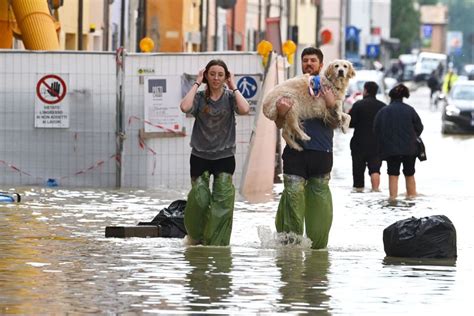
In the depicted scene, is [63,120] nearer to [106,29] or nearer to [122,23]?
[106,29]

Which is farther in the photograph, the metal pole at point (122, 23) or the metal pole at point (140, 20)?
the metal pole at point (140, 20)

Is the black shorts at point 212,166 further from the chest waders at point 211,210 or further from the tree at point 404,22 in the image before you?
the tree at point 404,22

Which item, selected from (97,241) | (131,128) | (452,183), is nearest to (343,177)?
(452,183)

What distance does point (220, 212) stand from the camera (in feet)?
53.6

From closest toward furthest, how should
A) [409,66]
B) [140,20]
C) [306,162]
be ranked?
[306,162], [140,20], [409,66]

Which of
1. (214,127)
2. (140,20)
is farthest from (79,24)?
(214,127)

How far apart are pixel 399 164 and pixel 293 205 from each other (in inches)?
377

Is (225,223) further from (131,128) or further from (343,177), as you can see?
(343,177)

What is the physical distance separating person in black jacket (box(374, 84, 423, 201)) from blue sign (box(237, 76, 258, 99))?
5.82 ft

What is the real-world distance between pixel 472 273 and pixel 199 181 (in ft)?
9.36

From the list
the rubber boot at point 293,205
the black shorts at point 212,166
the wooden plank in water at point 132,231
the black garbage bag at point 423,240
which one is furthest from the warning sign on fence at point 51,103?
the black garbage bag at point 423,240

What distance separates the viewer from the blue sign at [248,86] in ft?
82.3

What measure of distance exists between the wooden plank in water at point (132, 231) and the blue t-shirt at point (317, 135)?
76.1 inches

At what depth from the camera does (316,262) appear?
15133mm
